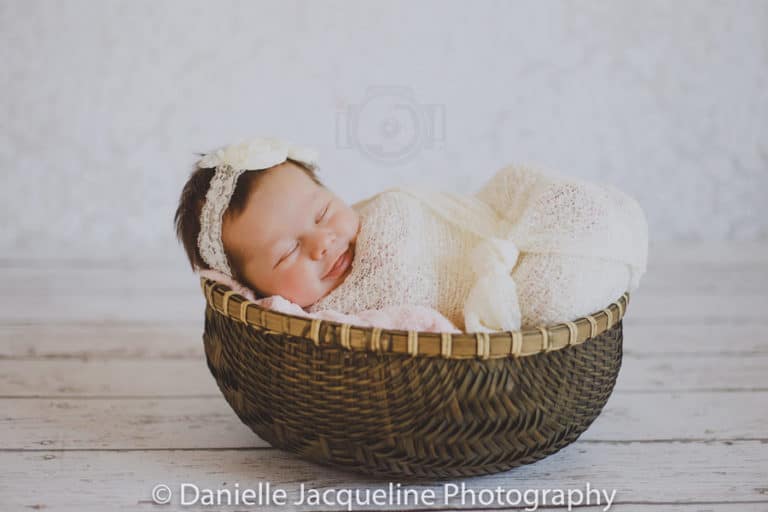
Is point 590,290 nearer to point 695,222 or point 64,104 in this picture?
point 695,222

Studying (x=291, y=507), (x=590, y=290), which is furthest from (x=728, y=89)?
(x=291, y=507)

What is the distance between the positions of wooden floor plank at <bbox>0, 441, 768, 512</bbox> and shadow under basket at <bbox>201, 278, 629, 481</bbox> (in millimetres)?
50

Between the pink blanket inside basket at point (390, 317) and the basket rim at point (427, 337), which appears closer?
the basket rim at point (427, 337)

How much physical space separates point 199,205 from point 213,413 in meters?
0.34

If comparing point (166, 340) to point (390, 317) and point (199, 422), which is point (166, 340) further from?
point (390, 317)

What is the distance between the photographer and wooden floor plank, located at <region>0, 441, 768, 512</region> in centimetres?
107

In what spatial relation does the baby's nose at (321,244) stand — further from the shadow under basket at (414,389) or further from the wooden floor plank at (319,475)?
the wooden floor plank at (319,475)

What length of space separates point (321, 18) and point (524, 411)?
4.97 feet

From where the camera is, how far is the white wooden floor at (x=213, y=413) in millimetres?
1089

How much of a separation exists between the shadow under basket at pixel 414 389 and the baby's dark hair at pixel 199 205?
176 mm

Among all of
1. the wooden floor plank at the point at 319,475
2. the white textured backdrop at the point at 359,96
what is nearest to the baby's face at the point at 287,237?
the wooden floor plank at the point at 319,475

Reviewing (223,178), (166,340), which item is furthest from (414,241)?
(166,340)

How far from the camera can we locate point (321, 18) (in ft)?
7.25

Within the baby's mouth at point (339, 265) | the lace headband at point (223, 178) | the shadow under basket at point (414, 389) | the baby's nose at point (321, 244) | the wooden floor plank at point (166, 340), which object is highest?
the lace headband at point (223, 178)
